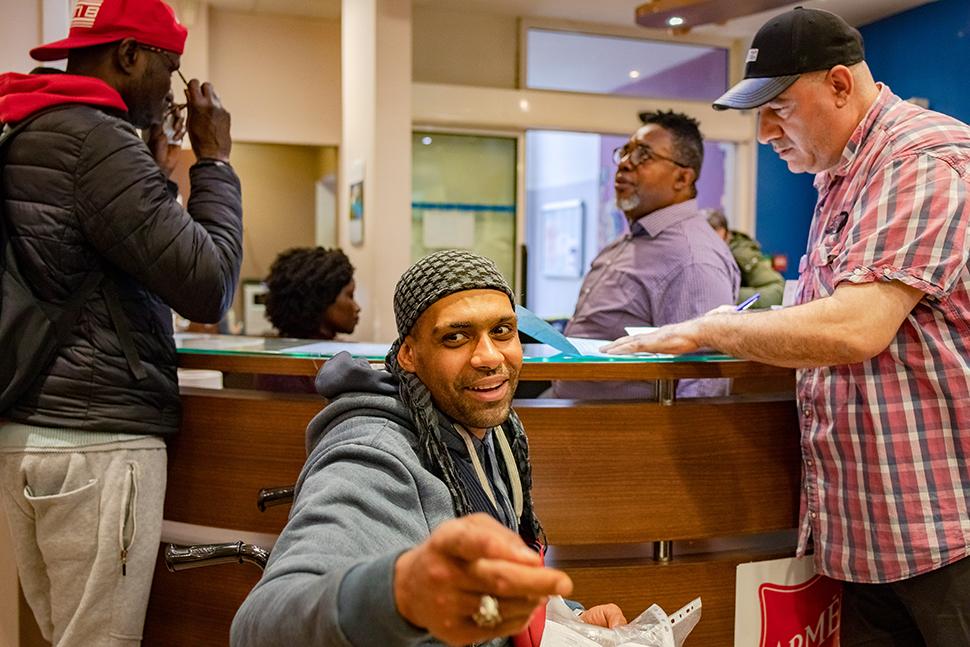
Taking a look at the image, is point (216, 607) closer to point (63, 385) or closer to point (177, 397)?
point (177, 397)

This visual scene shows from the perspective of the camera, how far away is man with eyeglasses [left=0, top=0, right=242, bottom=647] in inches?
69.6

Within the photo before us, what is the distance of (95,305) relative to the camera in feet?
6.00

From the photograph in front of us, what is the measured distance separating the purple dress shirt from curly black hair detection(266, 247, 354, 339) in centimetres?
97

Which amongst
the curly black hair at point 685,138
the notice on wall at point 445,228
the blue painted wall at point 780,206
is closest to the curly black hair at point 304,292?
the curly black hair at point 685,138

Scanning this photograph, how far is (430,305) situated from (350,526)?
1.41ft

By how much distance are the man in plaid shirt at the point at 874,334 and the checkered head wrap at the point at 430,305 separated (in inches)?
25.1

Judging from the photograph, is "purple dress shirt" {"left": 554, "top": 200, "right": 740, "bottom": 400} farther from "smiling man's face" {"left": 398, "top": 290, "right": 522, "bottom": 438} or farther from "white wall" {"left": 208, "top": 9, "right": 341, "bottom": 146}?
"white wall" {"left": 208, "top": 9, "right": 341, "bottom": 146}

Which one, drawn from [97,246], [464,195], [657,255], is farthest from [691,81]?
[97,246]

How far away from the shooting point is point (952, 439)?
1704 mm

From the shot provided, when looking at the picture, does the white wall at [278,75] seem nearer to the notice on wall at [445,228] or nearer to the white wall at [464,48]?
the white wall at [464,48]

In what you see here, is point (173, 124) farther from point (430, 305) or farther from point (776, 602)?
point (776, 602)

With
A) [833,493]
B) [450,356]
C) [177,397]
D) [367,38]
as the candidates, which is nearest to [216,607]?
[177,397]

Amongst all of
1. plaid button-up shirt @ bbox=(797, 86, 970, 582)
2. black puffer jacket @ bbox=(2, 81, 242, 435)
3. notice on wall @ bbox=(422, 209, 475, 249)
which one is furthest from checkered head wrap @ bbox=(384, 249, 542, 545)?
notice on wall @ bbox=(422, 209, 475, 249)

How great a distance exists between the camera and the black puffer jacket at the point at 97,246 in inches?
69.2
